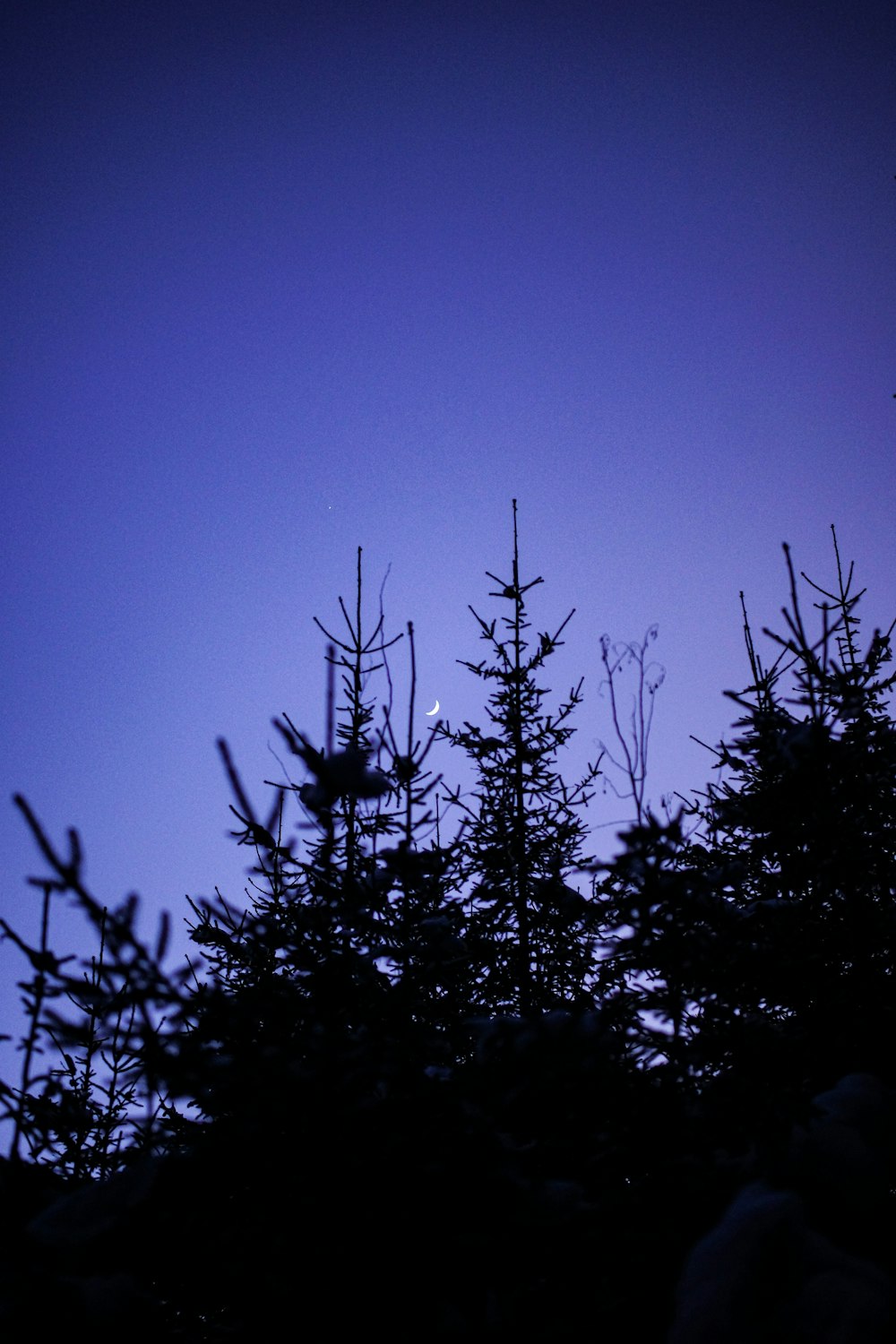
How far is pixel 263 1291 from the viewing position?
298cm

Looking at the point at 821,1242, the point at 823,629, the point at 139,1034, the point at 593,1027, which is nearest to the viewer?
the point at 821,1242

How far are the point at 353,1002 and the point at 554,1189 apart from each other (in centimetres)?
146

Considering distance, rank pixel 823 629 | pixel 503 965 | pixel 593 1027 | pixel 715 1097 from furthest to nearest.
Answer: pixel 503 965
pixel 823 629
pixel 715 1097
pixel 593 1027

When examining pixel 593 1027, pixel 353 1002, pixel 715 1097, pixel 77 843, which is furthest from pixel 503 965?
pixel 77 843

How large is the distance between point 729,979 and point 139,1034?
2.78m

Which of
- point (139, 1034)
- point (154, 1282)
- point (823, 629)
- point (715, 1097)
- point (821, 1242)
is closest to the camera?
point (821, 1242)

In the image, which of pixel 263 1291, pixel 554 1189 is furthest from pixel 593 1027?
pixel 263 1291

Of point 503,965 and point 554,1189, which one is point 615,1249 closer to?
point 554,1189

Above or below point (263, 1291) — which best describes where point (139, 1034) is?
above

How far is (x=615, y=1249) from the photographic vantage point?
3021 millimetres

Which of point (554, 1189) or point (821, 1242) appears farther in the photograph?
point (554, 1189)

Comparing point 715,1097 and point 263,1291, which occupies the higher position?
point 715,1097

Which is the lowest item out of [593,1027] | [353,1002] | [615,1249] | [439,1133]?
[615,1249]

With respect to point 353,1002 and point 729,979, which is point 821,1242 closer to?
point 729,979
